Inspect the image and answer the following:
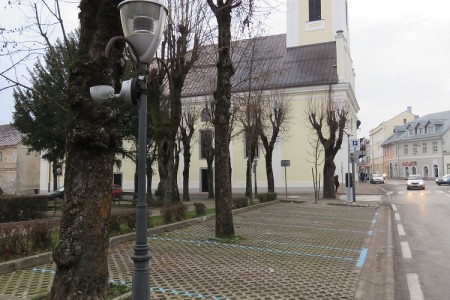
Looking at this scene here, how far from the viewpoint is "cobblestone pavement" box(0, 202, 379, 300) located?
19.7 feet

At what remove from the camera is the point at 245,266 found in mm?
7625

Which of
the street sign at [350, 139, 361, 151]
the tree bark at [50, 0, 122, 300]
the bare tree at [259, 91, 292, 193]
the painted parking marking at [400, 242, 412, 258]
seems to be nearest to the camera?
the tree bark at [50, 0, 122, 300]

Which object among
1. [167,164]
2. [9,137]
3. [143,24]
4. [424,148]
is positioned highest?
[424,148]

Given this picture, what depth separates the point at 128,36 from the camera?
4.39 meters

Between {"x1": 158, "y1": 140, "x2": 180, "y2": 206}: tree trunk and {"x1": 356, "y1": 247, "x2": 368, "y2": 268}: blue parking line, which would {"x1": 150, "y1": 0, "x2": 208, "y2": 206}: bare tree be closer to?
{"x1": 158, "y1": 140, "x2": 180, "y2": 206}: tree trunk

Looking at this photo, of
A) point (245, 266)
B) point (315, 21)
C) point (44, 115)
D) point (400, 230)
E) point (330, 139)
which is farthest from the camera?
point (315, 21)

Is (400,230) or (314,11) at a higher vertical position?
(314,11)

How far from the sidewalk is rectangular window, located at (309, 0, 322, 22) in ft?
122

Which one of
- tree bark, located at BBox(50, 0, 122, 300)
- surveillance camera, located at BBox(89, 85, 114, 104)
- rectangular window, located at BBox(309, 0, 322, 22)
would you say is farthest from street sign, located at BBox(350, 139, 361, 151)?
rectangular window, located at BBox(309, 0, 322, 22)

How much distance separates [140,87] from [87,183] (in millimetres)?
1311

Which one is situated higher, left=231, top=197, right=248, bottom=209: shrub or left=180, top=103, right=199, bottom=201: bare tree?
left=180, top=103, right=199, bottom=201: bare tree

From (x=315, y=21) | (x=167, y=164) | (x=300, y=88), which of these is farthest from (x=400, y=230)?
(x=315, y=21)

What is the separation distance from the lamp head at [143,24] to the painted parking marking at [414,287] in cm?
504

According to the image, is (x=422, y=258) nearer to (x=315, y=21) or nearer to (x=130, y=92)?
(x=130, y=92)
